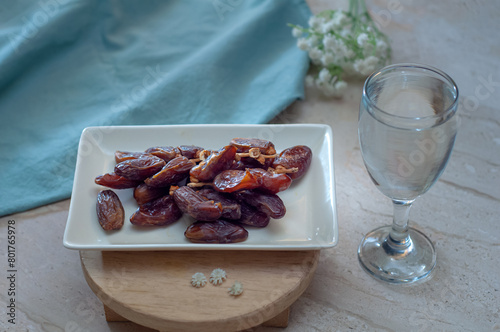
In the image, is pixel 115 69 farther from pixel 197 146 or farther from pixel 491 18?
pixel 491 18

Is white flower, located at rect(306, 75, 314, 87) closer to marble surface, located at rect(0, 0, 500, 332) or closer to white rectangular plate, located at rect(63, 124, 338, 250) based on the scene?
marble surface, located at rect(0, 0, 500, 332)

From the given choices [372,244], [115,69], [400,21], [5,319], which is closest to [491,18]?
[400,21]

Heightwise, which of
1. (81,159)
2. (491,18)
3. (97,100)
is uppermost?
(81,159)

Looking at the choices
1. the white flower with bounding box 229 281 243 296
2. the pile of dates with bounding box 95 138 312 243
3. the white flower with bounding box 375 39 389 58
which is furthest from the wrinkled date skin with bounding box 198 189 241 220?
the white flower with bounding box 375 39 389 58

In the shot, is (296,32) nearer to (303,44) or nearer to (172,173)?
(303,44)

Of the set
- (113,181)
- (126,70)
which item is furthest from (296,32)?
(113,181)
